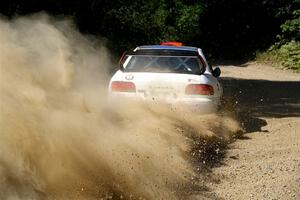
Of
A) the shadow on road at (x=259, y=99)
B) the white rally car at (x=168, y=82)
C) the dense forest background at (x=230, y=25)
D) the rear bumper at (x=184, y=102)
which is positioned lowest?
the dense forest background at (x=230, y=25)

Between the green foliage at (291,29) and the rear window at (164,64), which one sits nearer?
the rear window at (164,64)

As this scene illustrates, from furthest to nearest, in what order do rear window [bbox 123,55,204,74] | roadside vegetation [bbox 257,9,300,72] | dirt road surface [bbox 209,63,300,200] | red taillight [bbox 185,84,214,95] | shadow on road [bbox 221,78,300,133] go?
roadside vegetation [bbox 257,9,300,72], shadow on road [bbox 221,78,300,133], rear window [bbox 123,55,204,74], red taillight [bbox 185,84,214,95], dirt road surface [bbox 209,63,300,200]

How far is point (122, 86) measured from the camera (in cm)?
937

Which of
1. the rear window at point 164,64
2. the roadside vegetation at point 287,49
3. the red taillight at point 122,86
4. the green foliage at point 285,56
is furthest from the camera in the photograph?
the roadside vegetation at point 287,49

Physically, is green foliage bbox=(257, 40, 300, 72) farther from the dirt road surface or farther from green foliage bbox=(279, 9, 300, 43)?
the dirt road surface

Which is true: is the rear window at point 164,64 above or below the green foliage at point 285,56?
above

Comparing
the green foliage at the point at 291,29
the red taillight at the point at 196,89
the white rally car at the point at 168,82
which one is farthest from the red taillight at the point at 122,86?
the green foliage at the point at 291,29

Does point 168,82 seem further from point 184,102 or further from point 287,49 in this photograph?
point 287,49

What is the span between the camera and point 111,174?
5.58m

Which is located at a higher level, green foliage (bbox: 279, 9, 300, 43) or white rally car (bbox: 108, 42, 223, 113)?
white rally car (bbox: 108, 42, 223, 113)

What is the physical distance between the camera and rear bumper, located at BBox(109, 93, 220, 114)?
362 inches

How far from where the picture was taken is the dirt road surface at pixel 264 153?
6176 millimetres

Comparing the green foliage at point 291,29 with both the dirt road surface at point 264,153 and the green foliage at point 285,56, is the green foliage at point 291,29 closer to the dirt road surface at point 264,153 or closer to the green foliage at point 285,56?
the green foliage at point 285,56

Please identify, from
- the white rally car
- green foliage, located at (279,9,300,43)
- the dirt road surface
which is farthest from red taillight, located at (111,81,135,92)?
green foliage, located at (279,9,300,43)
